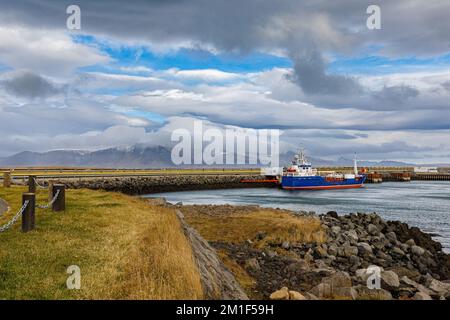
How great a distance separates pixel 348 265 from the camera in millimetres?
18984

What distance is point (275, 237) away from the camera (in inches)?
836

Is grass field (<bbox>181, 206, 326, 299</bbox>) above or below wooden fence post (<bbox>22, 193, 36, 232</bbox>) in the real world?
below

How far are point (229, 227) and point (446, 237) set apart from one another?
2150 cm

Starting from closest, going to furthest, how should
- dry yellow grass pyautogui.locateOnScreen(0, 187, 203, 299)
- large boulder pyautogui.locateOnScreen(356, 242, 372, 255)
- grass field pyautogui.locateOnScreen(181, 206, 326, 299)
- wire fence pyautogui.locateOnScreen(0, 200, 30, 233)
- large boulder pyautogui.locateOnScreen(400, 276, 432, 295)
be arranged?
1. dry yellow grass pyautogui.locateOnScreen(0, 187, 203, 299)
2. wire fence pyautogui.locateOnScreen(0, 200, 30, 233)
3. large boulder pyautogui.locateOnScreen(400, 276, 432, 295)
4. grass field pyautogui.locateOnScreen(181, 206, 326, 299)
5. large boulder pyautogui.locateOnScreen(356, 242, 372, 255)

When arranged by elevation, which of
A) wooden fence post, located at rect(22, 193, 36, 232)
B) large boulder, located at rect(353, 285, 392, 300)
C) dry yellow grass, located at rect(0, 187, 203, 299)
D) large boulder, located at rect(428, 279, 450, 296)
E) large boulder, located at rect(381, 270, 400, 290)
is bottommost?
large boulder, located at rect(428, 279, 450, 296)

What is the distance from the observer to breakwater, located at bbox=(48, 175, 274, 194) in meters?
68.9

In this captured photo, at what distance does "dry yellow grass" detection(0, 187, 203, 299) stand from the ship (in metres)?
81.7

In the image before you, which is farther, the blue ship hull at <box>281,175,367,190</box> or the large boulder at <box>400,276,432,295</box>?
the blue ship hull at <box>281,175,367,190</box>

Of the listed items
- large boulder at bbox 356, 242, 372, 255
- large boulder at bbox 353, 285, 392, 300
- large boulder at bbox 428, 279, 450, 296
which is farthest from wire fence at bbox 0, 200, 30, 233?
large boulder at bbox 356, 242, 372, 255

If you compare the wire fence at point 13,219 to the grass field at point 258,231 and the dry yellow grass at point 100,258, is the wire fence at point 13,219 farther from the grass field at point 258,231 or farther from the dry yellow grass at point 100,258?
the grass field at point 258,231

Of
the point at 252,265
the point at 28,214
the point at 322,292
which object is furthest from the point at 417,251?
the point at 28,214

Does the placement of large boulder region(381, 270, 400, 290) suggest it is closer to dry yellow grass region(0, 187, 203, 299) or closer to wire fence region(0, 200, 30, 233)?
dry yellow grass region(0, 187, 203, 299)
